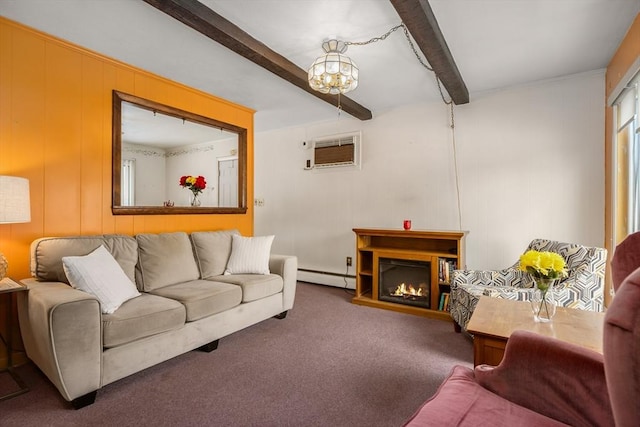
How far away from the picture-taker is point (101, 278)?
2.10 m

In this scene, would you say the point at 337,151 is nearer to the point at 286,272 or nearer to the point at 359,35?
the point at 286,272

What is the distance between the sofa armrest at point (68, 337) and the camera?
1.68 metres

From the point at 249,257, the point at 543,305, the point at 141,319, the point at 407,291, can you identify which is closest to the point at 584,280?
the point at 543,305

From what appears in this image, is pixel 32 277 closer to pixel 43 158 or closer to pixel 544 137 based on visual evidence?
pixel 43 158

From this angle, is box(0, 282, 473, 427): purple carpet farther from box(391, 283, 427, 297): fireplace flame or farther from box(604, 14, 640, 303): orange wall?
box(604, 14, 640, 303): orange wall

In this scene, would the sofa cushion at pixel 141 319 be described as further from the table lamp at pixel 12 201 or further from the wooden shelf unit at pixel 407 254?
the wooden shelf unit at pixel 407 254

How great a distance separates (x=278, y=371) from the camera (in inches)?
86.3

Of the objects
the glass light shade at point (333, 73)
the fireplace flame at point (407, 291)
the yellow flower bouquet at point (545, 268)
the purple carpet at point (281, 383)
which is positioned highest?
the glass light shade at point (333, 73)

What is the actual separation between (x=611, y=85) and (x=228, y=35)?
3202 millimetres

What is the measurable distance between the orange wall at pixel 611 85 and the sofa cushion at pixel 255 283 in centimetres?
296

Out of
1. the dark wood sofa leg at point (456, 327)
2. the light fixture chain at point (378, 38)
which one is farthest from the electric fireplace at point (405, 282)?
the light fixture chain at point (378, 38)

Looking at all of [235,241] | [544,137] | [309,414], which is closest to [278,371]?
[309,414]

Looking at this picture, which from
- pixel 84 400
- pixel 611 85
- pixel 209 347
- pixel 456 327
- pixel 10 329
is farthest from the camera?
pixel 456 327

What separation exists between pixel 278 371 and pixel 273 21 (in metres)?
2.39
